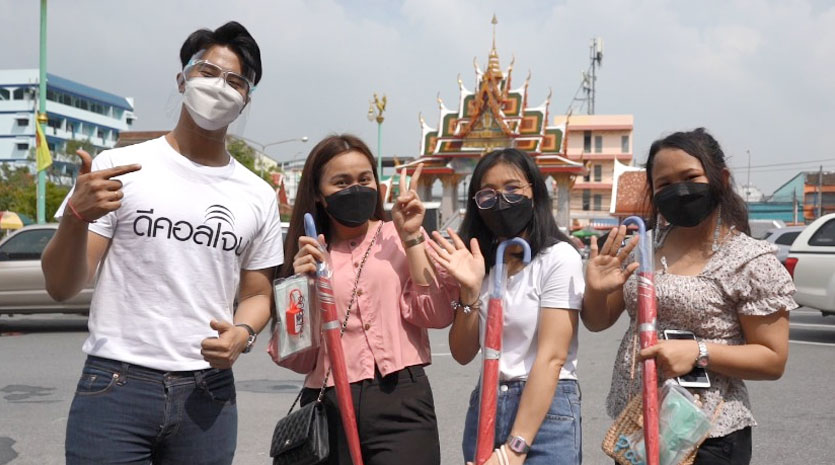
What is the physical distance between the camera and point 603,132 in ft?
244

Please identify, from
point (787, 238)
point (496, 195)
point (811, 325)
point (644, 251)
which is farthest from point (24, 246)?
point (787, 238)

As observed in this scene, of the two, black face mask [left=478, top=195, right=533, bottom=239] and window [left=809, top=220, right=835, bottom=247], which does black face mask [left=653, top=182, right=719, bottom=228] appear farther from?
window [left=809, top=220, right=835, bottom=247]

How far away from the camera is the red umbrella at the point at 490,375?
97.5 inches

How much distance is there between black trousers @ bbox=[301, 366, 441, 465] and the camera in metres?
2.69

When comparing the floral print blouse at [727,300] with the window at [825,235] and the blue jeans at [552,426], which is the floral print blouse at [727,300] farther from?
the window at [825,235]

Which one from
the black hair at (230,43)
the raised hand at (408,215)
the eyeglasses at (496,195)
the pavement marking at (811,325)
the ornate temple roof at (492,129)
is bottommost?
the pavement marking at (811,325)

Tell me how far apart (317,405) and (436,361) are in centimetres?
637

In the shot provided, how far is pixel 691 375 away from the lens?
2.46 meters

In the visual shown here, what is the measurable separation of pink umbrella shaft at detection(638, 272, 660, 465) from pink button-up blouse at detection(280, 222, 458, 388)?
0.64 m

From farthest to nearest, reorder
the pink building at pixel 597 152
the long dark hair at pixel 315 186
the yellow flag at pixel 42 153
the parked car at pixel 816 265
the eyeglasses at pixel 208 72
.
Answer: the pink building at pixel 597 152 < the yellow flag at pixel 42 153 < the parked car at pixel 816 265 < the long dark hair at pixel 315 186 < the eyeglasses at pixel 208 72

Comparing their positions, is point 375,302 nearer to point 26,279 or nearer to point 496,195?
point 496,195

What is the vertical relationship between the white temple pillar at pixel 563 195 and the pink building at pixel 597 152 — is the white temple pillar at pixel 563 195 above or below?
below

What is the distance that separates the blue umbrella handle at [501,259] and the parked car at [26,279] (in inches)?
383

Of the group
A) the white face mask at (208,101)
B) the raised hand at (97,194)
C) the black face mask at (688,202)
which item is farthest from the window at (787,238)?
the raised hand at (97,194)
